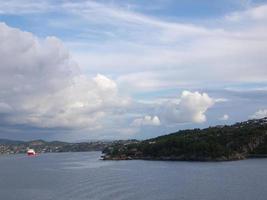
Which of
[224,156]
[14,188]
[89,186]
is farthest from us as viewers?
[224,156]

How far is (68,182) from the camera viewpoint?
370ft

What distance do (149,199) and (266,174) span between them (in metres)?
47.0

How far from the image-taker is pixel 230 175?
121 m

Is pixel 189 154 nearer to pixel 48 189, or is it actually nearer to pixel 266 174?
pixel 266 174

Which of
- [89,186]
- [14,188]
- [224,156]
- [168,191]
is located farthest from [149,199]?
[224,156]

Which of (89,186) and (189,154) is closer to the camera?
(89,186)

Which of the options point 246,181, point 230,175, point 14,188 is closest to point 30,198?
point 14,188

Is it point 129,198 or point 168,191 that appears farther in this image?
point 168,191

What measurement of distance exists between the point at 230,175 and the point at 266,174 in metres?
8.56

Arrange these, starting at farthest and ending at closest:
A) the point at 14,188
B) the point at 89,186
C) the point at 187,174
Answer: the point at 187,174, the point at 14,188, the point at 89,186

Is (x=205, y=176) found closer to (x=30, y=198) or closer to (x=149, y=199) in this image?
(x=149, y=199)

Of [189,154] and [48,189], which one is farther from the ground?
[189,154]

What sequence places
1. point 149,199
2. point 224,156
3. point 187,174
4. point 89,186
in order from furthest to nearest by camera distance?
1. point 224,156
2. point 187,174
3. point 89,186
4. point 149,199

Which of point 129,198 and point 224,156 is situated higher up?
point 224,156
